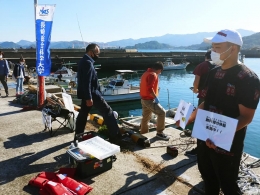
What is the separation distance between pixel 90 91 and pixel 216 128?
289 centimetres

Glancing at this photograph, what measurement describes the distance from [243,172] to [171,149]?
1332mm

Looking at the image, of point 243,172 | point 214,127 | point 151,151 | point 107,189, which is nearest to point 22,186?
point 107,189

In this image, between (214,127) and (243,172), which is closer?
(214,127)

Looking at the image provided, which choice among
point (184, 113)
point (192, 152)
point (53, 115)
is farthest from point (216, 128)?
point (53, 115)

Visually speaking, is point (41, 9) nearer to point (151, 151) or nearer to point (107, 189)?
point (151, 151)

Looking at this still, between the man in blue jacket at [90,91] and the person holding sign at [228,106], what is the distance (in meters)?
2.68

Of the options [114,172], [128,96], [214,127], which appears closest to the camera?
[214,127]

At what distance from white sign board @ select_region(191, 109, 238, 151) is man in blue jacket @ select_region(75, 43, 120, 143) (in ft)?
8.71

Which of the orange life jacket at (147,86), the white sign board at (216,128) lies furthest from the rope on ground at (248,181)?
the orange life jacket at (147,86)

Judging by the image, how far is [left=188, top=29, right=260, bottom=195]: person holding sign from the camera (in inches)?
84.4

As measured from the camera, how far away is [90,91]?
460cm

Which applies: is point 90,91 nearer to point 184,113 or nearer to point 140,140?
point 140,140

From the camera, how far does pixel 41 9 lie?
693 cm

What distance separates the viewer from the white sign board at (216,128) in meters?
2.14
